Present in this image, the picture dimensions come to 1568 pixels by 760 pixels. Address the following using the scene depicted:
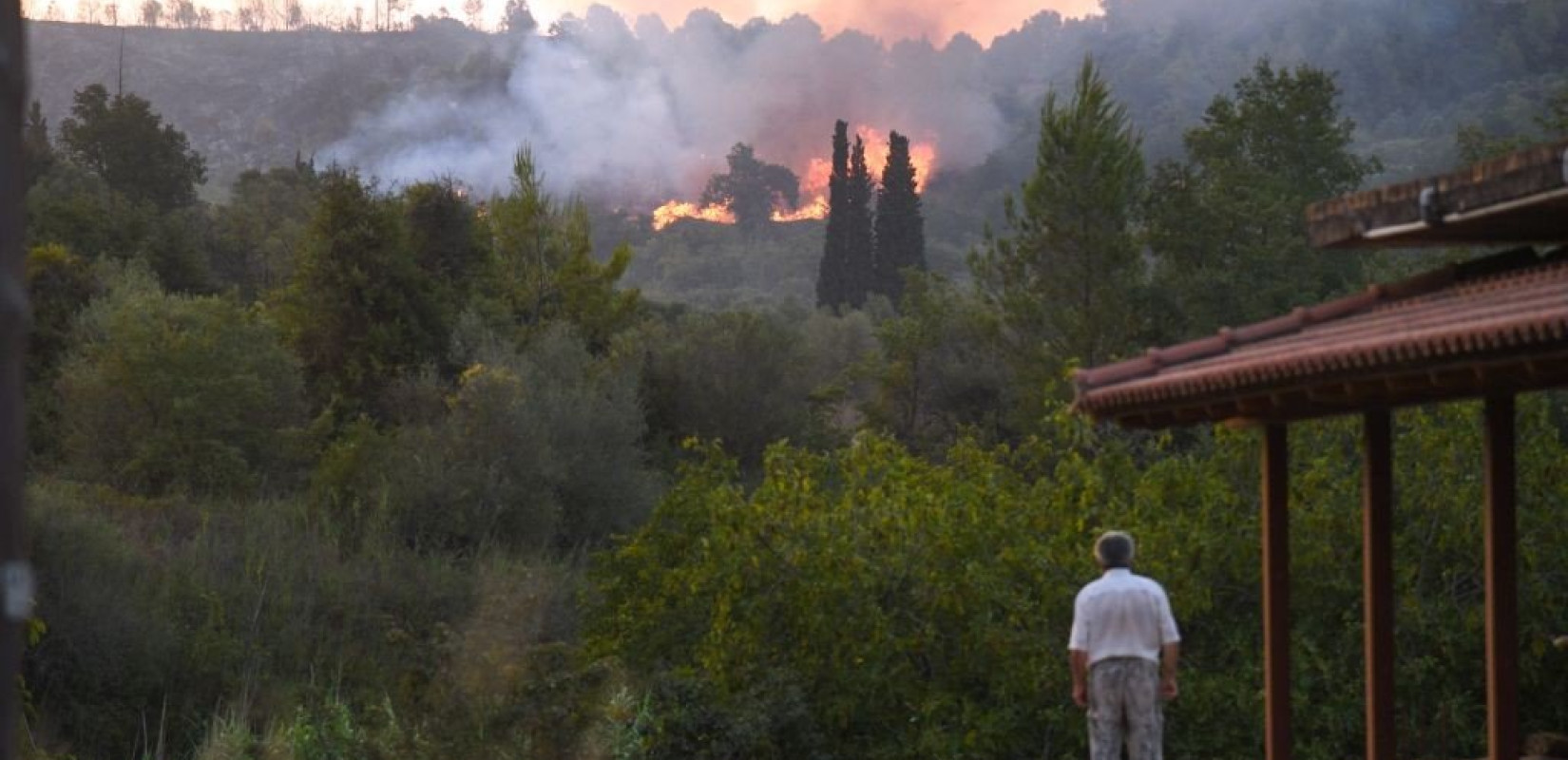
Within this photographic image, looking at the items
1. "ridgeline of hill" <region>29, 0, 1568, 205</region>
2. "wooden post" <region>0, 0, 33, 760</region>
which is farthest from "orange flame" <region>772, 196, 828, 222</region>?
"wooden post" <region>0, 0, 33, 760</region>

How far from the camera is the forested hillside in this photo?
1589cm

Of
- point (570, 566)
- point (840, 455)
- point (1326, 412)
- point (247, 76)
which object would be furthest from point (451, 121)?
point (1326, 412)

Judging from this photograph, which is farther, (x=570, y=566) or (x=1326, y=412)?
(x=570, y=566)

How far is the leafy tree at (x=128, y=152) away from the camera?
51469 millimetres

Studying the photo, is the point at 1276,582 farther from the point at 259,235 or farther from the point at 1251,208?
the point at 259,235

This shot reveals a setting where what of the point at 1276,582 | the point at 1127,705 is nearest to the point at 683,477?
the point at 1127,705

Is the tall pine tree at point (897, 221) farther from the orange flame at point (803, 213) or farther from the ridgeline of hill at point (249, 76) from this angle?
the ridgeline of hill at point (249, 76)

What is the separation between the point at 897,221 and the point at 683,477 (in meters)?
47.9

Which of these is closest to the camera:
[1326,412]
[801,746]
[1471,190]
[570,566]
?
[1471,190]

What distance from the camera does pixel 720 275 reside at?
103m

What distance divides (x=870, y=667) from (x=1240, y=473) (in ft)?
14.8

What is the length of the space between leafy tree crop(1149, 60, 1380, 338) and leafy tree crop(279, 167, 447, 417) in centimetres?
1500

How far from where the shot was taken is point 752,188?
116250 mm

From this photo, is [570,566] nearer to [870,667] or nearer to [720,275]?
[870,667]
